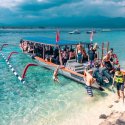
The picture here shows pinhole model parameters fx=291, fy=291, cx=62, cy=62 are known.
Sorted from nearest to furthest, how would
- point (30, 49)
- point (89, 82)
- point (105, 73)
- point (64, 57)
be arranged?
point (89, 82), point (105, 73), point (64, 57), point (30, 49)

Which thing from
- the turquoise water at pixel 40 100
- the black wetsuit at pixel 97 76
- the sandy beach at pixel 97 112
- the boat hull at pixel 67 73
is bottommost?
the turquoise water at pixel 40 100

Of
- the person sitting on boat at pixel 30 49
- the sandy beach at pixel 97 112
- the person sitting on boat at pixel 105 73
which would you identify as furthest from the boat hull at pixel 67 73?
the person sitting on boat at pixel 30 49

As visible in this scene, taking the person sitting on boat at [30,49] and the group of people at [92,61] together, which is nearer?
the group of people at [92,61]

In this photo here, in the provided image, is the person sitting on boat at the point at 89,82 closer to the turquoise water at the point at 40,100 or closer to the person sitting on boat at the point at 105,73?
the turquoise water at the point at 40,100

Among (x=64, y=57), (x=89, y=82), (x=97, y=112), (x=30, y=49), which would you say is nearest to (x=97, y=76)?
(x=89, y=82)

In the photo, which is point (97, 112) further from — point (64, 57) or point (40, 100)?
point (64, 57)

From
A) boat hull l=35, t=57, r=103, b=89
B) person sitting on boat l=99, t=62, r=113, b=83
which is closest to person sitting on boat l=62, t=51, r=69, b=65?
boat hull l=35, t=57, r=103, b=89

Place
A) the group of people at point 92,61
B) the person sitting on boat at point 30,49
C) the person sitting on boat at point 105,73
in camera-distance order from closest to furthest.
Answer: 1. the group of people at point 92,61
2. the person sitting on boat at point 105,73
3. the person sitting on boat at point 30,49

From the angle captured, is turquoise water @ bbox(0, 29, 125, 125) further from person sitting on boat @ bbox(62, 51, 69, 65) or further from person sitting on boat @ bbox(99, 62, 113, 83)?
person sitting on boat @ bbox(62, 51, 69, 65)

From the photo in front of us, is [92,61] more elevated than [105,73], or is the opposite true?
[92,61]

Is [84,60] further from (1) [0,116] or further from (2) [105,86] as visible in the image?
(1) [0,116]

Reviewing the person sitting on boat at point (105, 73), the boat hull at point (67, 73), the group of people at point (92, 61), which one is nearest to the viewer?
the group of people at point (92, 61)

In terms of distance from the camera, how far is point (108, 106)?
13203 millimetres

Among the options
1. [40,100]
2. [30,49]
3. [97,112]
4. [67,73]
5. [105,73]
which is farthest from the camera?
[30,49]
